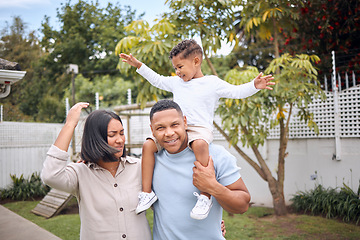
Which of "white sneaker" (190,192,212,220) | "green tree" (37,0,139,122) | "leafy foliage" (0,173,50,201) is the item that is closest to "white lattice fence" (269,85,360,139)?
"white sneaker" (190,192,212,220)

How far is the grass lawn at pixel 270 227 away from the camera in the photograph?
4773 mm

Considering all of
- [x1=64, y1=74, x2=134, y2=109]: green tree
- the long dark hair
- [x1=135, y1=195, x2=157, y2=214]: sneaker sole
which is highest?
[x1=64, y1=74, x2=134, y2=109]: green tree

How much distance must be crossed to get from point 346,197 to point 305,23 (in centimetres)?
385

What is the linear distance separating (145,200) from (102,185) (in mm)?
248

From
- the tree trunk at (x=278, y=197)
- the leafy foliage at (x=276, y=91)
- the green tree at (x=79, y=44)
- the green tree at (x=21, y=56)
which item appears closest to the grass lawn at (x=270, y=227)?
the tree trunk at (x=278, y=197)

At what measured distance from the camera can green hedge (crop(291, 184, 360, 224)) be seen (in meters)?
5.25

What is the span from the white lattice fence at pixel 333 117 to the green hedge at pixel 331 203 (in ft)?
3.31

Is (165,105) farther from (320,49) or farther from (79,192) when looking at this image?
(320,49)

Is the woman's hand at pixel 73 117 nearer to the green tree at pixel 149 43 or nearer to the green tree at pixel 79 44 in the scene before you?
the green tree at pixel 149 43

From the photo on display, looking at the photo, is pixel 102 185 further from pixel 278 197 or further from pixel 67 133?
pixel 278 197

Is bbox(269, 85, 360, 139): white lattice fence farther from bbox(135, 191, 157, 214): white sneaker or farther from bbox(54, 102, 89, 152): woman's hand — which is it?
bbox(54, 102, 89, 152): woman's hand

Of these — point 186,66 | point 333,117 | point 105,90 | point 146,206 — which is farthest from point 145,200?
point 105,90

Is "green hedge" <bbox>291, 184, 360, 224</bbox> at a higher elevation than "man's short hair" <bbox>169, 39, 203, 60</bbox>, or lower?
lower

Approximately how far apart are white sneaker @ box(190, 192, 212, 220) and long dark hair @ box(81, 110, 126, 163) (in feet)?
1.55
